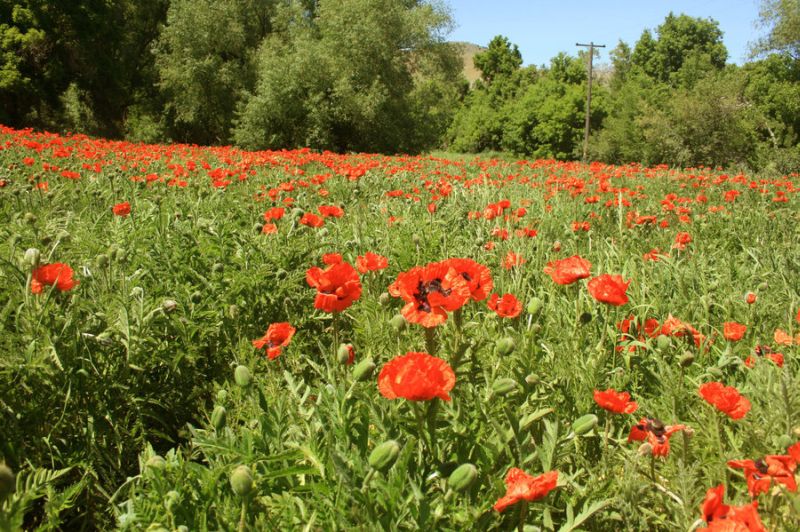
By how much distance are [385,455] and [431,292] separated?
47 cm

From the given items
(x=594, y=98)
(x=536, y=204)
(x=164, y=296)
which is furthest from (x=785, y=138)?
(x=164, y=296)

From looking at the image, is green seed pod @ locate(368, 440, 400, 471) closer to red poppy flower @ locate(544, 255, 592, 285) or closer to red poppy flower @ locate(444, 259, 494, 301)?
red poppy flower @ locate(444, 259, 494, 301)

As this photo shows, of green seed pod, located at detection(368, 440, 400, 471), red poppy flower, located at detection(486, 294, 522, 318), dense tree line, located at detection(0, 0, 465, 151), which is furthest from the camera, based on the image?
dense tree line, located at detection(0, 0, 465, 151)

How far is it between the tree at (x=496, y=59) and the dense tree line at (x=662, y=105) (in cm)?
10

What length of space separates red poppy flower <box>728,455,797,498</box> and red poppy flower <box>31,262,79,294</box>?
172cm

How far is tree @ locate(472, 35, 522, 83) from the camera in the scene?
170ft

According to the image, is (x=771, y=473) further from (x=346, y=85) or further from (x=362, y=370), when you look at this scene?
(x=346, y=85)

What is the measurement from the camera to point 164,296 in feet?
6.65

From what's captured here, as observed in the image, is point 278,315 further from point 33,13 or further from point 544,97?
point 544,97

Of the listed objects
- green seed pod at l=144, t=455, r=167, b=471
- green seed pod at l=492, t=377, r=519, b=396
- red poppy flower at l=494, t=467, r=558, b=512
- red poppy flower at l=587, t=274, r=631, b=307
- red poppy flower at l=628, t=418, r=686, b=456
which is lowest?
red poppy flower at l=628, t=418, r=686, b=456

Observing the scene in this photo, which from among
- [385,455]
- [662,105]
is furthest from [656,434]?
[662,105]

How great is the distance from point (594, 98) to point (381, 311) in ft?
135

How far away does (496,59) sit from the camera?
52562 mm

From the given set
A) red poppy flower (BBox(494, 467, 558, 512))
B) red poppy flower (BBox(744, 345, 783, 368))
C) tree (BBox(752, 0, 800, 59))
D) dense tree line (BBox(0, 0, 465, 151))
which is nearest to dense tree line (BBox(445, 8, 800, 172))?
tree (BBox(752, 0, 800, 59))
